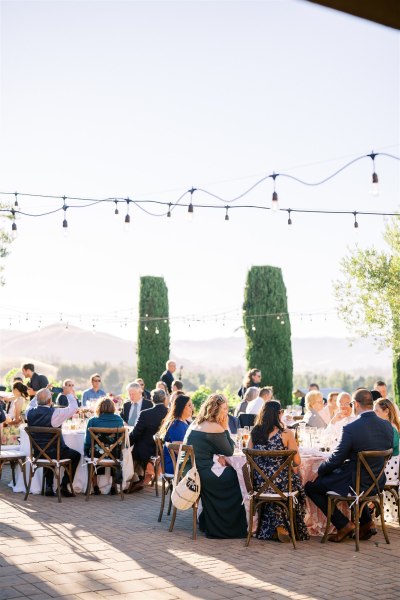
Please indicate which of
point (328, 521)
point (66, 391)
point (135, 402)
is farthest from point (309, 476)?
point (66, 391)

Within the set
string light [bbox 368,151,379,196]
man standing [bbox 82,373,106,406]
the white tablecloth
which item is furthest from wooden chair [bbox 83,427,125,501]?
man standing [bbox 82,373,106,406]

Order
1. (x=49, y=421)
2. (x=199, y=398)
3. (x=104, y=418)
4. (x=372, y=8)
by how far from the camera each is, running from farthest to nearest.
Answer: (x=199, y=398) → (x=104, y=418) → (x=49, y=421) → (x=372, y=8)

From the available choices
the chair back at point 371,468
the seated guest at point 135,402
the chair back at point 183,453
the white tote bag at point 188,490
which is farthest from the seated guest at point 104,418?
the chair back at point 371,468

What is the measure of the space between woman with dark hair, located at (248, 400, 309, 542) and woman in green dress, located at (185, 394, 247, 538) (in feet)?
0.87

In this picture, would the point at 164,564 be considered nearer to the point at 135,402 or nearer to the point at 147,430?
the point at 147,430

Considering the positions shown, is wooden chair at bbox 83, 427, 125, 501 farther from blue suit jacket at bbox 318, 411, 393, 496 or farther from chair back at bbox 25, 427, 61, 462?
blue suit jacket at bbox 318, 411, 393, 496

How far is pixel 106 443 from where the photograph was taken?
30.3ft

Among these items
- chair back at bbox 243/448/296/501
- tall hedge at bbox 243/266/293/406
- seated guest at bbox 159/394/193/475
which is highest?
tall hedge at bbox 243/266/293/406

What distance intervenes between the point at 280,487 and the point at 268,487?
0.39ft

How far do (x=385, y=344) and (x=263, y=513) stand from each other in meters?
14.6

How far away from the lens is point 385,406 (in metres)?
7.69

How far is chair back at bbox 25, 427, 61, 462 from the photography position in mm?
8648

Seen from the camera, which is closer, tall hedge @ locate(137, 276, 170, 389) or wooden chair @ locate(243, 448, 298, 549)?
wooden chair @ locate(243, 448, 298, 549)

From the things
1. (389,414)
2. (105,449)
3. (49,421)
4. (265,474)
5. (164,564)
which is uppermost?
(389,414)
